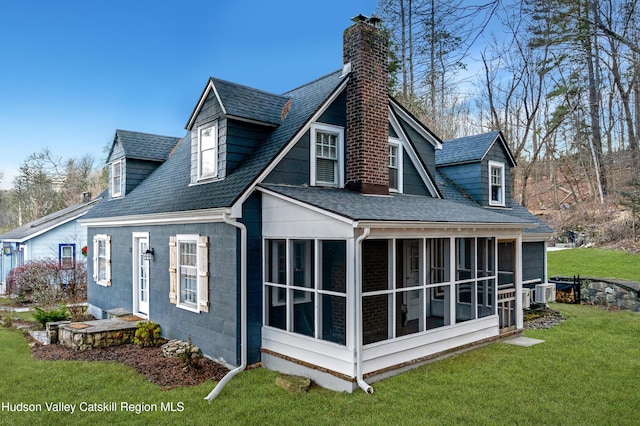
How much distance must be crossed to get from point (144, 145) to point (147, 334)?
22.9 ft

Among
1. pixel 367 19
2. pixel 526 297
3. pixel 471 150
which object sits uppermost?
pixel 367 19

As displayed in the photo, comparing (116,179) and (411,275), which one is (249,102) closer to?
(411,275)

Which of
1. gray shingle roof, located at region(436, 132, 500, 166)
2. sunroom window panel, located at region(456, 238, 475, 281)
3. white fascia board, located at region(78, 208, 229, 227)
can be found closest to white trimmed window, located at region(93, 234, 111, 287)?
white fascia board, located at region(78, 208, 229, 227)

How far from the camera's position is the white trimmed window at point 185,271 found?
911cm

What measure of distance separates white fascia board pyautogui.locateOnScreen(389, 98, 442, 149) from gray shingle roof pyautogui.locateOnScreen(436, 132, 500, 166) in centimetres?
214

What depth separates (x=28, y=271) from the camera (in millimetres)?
17266

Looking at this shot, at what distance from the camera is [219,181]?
9312 mm

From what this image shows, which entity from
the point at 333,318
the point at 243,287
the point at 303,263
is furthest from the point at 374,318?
the point at 243,287

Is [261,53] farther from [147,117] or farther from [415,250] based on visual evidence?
[415,250]

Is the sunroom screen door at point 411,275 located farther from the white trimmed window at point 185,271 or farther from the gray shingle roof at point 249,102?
the white trimmed window at point 185,271

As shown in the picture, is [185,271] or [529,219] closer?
[185,271]

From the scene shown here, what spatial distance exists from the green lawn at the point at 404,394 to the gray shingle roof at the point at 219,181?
3525 mm

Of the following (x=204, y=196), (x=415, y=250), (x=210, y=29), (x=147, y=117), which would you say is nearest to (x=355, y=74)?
(x=204, y=196)

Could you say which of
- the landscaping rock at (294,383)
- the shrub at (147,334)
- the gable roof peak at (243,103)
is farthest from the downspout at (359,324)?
the shrub at (147,334)
